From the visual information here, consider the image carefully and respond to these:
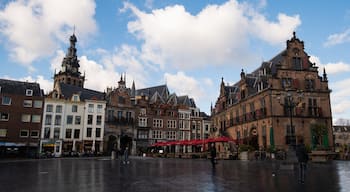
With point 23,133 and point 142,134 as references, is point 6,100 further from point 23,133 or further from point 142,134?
point 142,134

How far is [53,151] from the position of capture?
58.5 meters

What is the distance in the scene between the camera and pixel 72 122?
61.3 meters

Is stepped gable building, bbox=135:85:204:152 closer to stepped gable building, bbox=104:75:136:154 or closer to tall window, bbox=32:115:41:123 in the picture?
stepped gable building, bbox=104:75:136:154

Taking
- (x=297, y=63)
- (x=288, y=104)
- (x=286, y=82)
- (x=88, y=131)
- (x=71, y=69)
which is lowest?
(x=88, y=131)

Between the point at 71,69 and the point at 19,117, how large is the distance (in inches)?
2106

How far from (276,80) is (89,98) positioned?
138 feet

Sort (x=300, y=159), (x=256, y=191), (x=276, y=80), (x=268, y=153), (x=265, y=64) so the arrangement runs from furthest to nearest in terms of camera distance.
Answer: (x=265, y=64), (x=276, y=80), (x=268, y=153), (x=300, y=159), (x=256, y=191)

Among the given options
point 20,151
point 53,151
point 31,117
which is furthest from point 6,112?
point 53,151

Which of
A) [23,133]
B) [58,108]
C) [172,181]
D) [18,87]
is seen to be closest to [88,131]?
[58,108]

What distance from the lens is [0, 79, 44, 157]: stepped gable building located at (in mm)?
53375

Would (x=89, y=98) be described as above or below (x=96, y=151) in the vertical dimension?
above

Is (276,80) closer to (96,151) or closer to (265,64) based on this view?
(265,64)

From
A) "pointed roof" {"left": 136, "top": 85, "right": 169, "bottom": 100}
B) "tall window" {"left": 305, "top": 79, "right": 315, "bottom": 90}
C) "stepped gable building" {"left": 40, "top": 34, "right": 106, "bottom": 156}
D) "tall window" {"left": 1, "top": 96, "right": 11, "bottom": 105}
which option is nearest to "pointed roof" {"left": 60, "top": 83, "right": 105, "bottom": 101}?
"stepped gable building" {"left": 40, "top": 34, "right": 106, "bottom": 156}

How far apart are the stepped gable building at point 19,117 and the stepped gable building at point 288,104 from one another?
41078 millimetres
